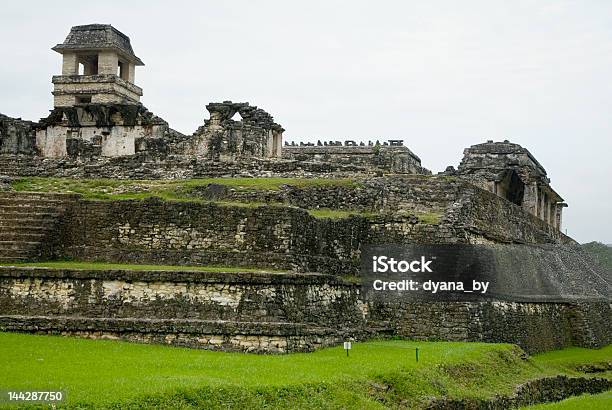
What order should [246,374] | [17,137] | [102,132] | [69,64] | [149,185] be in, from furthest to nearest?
1. [69,64]
2. [17,137]
3. [102,132]
4. [149,185]
5. [246,374]

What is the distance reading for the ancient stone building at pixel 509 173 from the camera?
4203 centimetres

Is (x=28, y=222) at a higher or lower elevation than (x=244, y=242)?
higher

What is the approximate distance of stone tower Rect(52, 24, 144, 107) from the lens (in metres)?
59.4

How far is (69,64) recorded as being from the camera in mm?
60688

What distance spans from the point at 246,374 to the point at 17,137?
1034 inches

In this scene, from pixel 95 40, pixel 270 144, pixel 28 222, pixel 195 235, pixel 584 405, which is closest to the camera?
pixel 584 405

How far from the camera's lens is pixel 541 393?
25.1 metres

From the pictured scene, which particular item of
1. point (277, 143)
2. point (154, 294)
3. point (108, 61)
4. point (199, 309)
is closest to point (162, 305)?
point (154, 294)

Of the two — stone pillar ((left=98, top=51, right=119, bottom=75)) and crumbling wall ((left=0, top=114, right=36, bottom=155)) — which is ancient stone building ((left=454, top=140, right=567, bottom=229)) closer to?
crumbling wall ((left=0, top=114, right=36, bottom=155))

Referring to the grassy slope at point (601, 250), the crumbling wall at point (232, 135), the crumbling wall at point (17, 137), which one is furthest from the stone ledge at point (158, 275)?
the grassy slope at point (601, 250)

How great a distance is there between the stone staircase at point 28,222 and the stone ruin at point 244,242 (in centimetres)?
4

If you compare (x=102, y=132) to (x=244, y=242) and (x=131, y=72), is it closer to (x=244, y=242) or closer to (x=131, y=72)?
(x=244, y=242)

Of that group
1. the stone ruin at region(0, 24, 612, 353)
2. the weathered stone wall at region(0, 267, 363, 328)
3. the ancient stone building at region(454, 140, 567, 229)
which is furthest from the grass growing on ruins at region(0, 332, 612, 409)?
the ancient stone building at region(454, 140, 567, 229)

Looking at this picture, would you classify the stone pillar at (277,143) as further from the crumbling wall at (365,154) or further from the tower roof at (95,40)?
the tower roof at (95,40)
